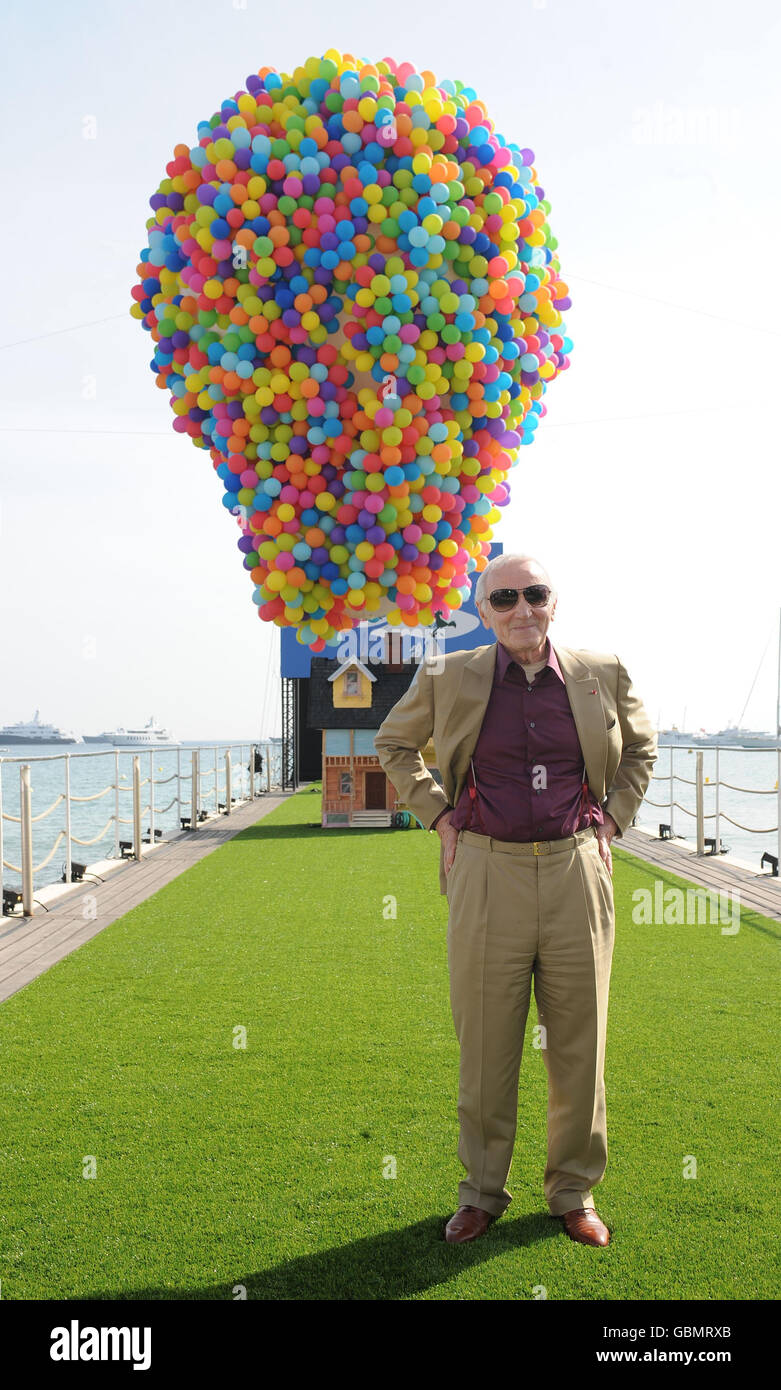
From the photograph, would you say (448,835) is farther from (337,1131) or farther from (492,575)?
(337,1131)

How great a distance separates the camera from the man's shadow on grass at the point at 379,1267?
92.7 inches

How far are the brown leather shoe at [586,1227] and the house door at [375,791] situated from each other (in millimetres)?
11353

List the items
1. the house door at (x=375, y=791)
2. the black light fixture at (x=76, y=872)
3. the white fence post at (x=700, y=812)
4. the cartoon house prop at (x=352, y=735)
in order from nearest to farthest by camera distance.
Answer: the black light fixture at (x=76, y=872) → the white fence post at (x=700, y=812) → the cartoon house prop at (x=352, y=735) → the house door at (x=375, y=791)

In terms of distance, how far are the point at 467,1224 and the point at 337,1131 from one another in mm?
833

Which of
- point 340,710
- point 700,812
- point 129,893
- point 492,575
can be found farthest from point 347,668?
point 492,575

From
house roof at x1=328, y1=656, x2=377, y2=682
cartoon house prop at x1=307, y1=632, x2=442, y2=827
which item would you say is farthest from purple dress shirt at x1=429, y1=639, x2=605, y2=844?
cartoon house prop at x1=307, y1=632, x2=442, y2=827

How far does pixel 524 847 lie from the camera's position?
2.50 meters

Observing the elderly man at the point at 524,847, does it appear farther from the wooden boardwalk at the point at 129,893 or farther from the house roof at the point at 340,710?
the house roof at the point at 340,710

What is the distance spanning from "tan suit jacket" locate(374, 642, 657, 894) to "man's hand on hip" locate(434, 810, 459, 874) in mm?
22

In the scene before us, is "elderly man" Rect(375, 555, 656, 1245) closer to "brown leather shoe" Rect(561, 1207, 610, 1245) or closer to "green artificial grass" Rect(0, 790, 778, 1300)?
"brown leather shoe" Rect(561, 1207, 610, 1245)

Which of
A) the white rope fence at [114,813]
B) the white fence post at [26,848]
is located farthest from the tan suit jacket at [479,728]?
the white fence post at [26,848]

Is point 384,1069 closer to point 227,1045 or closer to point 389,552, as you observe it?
point 227,1045

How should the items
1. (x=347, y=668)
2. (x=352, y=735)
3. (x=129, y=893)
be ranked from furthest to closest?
1. (x=352, y=735)
2. (x=347, y=668)
3. (x=129, y=893)
